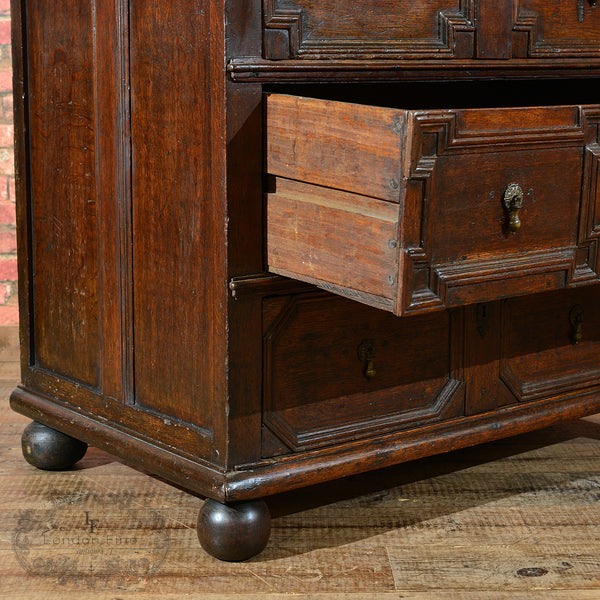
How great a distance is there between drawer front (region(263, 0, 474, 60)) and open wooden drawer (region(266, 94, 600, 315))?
0.11 m

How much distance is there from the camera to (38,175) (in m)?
2.24

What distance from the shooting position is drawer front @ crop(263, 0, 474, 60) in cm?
179

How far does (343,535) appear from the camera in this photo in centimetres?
202

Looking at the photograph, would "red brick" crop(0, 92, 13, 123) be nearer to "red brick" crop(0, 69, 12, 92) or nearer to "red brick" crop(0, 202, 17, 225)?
"red brick" crop(0, 69, 12, 92)

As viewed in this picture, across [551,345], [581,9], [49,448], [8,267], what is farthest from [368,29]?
[8,267]

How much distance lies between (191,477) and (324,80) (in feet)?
2.20

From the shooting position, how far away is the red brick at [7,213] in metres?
3.31

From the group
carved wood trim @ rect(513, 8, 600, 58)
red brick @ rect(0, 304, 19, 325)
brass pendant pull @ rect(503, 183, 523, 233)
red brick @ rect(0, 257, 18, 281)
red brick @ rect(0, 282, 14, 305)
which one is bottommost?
red brick @ rect(0, 304, 19, 325)

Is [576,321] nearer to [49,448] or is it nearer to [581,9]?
[581,9]

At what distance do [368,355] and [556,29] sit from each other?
67cm

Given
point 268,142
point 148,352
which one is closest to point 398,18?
point 268,142

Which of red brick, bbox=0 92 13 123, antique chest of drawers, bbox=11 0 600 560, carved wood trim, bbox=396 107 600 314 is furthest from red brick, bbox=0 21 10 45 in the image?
carved wood trim, bbox=396 107 600 314

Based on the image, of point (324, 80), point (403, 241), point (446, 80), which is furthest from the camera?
point (446, 80)

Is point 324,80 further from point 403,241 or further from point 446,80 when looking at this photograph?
point 403,241
